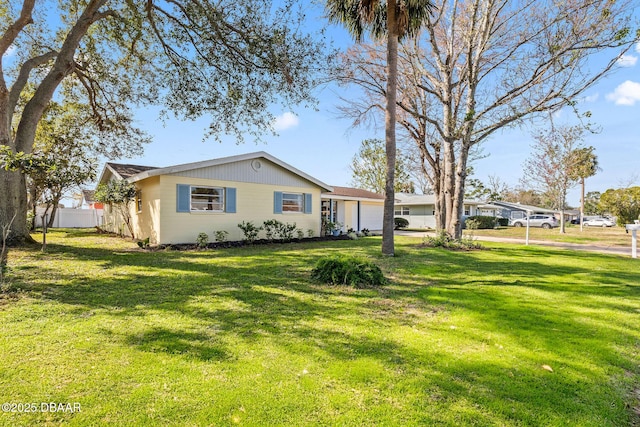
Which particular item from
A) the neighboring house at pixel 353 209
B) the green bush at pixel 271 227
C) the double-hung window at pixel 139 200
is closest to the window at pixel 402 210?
the neighboring house at pixel 353 209

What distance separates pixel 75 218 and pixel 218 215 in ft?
65.5

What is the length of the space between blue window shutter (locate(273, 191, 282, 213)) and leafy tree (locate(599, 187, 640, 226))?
79.5 feet

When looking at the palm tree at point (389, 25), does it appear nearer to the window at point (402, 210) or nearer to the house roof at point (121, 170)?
the house roof at point (121, 170)

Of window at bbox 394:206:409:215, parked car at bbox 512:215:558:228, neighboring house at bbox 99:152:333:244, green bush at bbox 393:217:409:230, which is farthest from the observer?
parked car at bbox 512:215:558:228

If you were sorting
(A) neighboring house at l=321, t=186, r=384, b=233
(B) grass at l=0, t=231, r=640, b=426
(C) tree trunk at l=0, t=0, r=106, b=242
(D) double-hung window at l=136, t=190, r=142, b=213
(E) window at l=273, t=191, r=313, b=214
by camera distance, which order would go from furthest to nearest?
(A) neighboring house at l=321, t=186, r=384, b=233 → (E) window at l=273, t=191, r=313, b=214 → (D) double-hung window at l=136, t=190, r=142, b=213 → (C) tree trunk at l=0, t=0, r=106, b=242 → (B) grass at l=0, t=231, r=640, b=426

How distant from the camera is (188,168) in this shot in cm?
1164

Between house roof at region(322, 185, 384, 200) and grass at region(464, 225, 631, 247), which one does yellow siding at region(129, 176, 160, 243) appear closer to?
house roof at region(322, 185, 384, 200)

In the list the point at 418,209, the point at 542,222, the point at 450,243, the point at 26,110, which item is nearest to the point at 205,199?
the point at 26,110

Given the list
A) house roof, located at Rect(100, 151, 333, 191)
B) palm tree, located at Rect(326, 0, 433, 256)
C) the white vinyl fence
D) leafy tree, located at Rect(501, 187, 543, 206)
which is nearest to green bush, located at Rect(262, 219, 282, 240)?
house roof, located at Rect(100, 151, 333, 191)

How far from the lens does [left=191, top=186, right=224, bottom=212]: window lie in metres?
12.3

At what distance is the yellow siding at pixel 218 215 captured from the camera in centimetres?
1150

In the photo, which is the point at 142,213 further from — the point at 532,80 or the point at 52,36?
the point at 532,80

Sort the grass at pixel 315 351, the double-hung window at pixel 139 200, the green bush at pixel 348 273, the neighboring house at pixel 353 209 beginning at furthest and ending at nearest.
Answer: the neighboring house at pixel 353 209 < the double-hung window at pixel 139 200 < the green bush at pixel 348 273 < the grass at pixel 315 351

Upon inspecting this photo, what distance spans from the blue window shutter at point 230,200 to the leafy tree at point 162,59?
7.83 ft
